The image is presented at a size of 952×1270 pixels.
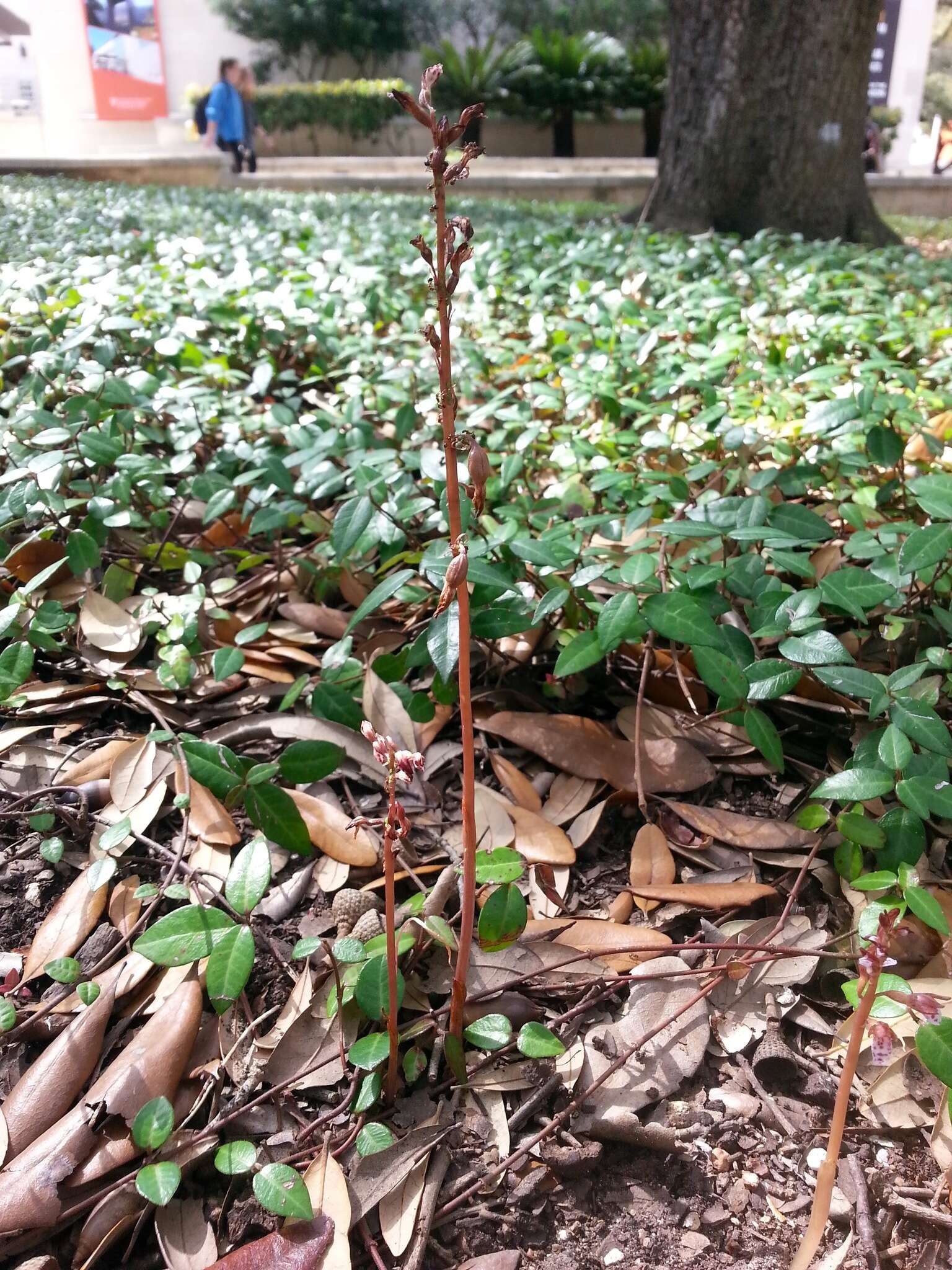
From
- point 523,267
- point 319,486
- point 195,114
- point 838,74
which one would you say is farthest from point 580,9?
point 319,486

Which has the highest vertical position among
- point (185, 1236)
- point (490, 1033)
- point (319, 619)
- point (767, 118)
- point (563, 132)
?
point (563, 132)

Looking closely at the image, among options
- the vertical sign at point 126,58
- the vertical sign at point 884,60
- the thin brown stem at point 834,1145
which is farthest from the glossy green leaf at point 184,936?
the vertical sign at point 126,58

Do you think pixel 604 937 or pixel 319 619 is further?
pixel 319 619

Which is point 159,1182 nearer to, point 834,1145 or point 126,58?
point 834,1145

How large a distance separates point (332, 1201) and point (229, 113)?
12.4 m

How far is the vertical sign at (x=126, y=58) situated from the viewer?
2144 cm

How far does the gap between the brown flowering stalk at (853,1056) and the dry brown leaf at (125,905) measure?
0.82 metres

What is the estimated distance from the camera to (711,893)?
120cm

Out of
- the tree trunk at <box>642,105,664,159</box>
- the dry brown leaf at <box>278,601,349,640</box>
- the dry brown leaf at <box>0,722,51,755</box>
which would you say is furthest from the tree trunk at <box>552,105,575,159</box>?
the dry brown leaf at <box>0,722,51,755</box>

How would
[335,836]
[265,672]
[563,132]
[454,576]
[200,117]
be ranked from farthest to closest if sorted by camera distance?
1. [200,117]
2. [563,132]
3. [265,672]
4. [335,836]
5. [454,576]

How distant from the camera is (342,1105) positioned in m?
0.95

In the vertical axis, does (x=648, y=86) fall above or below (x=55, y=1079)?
above

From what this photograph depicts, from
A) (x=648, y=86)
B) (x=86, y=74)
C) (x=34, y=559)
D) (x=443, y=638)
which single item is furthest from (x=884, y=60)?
(x=443, y=638)

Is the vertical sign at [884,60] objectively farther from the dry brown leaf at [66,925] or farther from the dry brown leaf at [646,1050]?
the dry brown leaf at [66,925]
